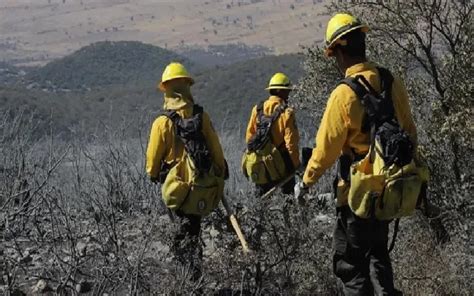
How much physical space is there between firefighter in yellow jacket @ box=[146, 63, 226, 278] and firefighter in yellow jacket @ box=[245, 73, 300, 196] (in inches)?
72.5

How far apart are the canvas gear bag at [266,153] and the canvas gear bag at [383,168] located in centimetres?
352

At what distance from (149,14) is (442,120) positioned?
153762mm

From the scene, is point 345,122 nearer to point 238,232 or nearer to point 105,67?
point 238,232

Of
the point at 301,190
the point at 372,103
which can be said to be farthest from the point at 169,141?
the point at 372,103

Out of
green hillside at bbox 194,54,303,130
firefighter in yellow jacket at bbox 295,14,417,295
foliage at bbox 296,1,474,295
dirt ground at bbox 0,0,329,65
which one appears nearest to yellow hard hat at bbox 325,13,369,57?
firefighter in yellow jacket at bbox 295,14,417,295

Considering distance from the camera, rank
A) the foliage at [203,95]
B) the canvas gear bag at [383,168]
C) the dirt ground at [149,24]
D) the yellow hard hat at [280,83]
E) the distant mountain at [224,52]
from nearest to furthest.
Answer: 1. the canvas gear bag at [383,168]
2. the yellow hard hat at [280,83]
3. the foliage at [203,95]
4. the distant mountain at [224,52]
5. the dirt ground at [149,24]

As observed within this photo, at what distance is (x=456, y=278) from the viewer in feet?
19.7

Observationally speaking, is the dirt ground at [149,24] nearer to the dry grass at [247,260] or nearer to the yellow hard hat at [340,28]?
the dry grass at [247,260]

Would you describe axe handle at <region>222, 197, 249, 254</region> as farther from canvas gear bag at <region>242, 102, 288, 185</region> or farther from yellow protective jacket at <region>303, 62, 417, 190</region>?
canvas gear bag at <region>242, 102, 288, 185</region>

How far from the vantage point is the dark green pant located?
490 cm

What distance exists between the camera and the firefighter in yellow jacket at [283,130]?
820 centimetres

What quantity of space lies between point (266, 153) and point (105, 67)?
2164 inches

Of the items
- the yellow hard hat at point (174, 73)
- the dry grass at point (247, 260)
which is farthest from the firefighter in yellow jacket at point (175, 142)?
the dry grass at point (247, 260)

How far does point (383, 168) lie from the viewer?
466 cm
